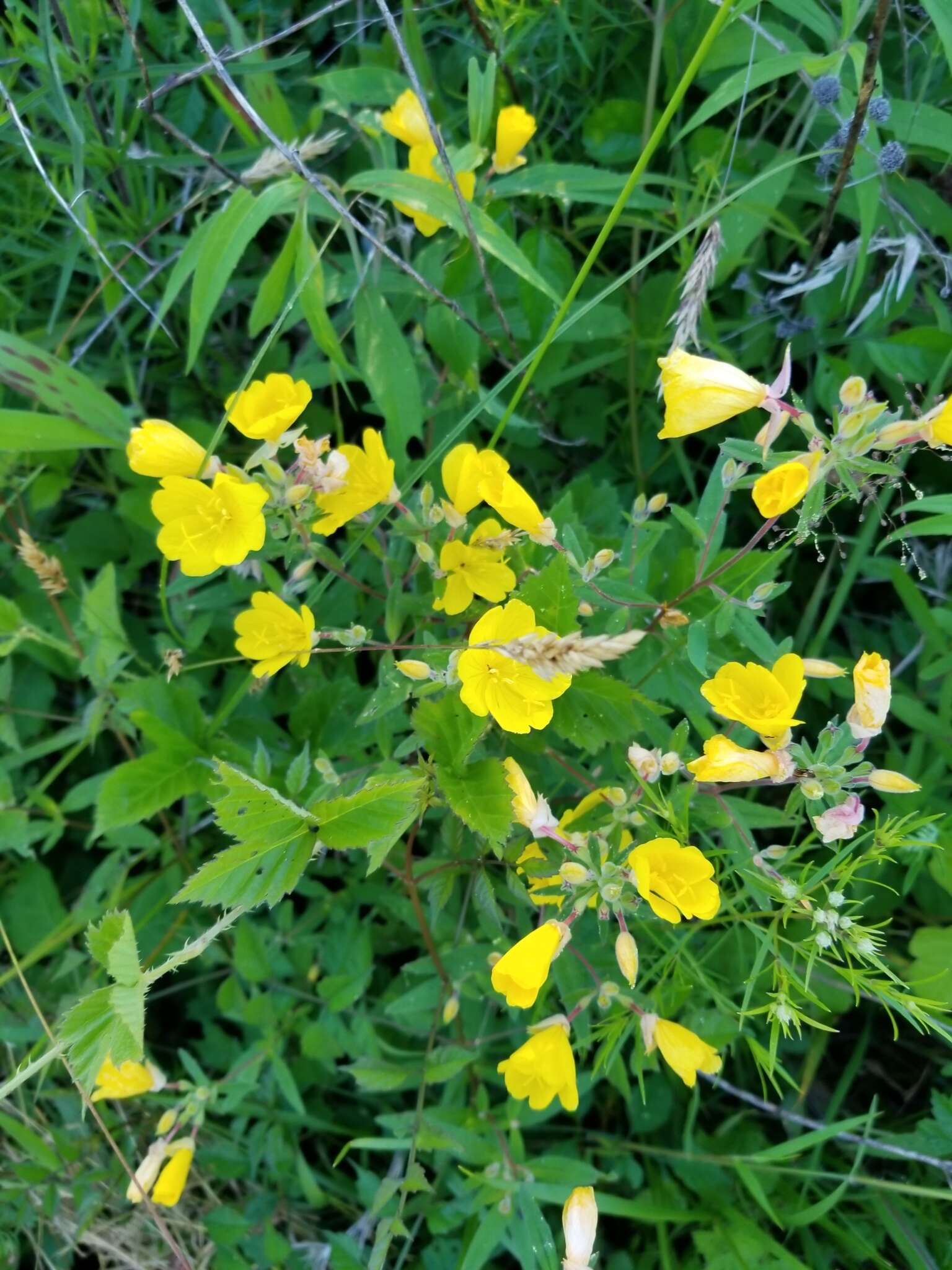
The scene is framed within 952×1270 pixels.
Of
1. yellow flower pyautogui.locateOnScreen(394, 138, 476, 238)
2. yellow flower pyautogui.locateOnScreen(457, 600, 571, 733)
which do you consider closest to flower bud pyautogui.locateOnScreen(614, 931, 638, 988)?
yellow flower pyautogui.locateOnScreen(457, 600, 571, 733)

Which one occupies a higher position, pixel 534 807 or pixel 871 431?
pixel 871 431

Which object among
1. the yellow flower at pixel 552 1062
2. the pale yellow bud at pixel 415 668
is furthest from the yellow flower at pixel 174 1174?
the pale yellow bud at pixel 415 668

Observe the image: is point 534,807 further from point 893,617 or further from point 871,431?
point 893,617

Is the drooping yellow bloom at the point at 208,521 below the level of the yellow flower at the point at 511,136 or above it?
below

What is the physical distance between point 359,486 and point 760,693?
2.74 ft

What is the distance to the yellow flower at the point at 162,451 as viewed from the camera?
5.77 feet

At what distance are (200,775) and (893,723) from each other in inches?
73.1

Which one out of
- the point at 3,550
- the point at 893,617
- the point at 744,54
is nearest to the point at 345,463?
the point at 744,54

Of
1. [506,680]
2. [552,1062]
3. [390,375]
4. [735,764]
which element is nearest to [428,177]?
[390,375]

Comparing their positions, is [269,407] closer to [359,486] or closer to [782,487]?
[359,486]

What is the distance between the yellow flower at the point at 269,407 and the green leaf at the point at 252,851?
62cm

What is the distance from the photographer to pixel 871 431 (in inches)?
55.2

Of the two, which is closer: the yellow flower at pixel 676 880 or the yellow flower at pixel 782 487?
the yellow flower at pixel 782 487

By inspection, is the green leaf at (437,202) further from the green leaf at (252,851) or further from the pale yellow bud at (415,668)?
the green leaf at (252,851)
